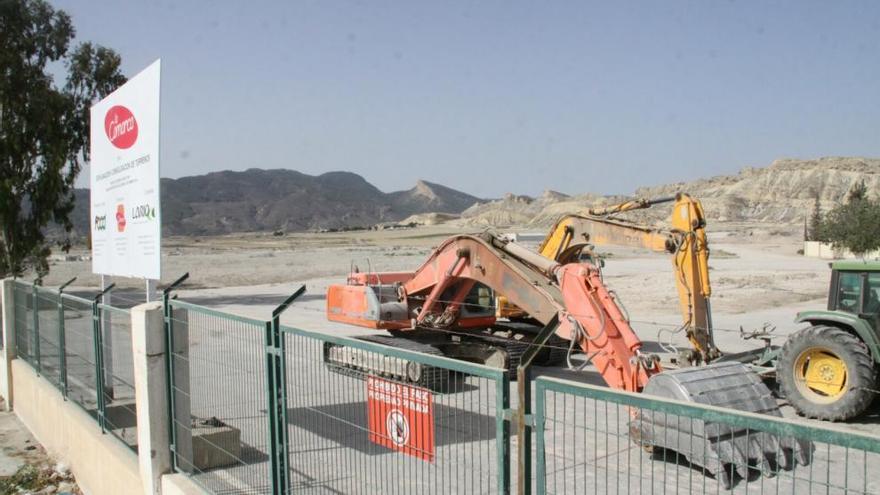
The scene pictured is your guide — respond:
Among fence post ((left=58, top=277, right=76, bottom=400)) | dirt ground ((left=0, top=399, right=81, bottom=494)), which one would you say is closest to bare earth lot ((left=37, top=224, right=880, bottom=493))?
fence post ((left=58, top=277, right=76, bottom=400))

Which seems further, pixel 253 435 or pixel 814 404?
pixel 814 404

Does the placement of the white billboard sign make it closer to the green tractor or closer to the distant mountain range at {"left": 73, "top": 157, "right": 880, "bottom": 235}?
the green tractor

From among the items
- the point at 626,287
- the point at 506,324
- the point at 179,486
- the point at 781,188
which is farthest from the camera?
the point at 781,188

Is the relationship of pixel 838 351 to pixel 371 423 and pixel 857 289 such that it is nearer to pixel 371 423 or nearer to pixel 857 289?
pixel 857 289

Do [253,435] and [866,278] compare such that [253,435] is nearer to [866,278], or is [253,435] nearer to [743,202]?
[866,278]

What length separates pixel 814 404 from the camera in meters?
9.35

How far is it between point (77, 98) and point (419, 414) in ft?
82.3

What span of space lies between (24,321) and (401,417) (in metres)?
9.66

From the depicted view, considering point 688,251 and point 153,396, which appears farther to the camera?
point 688,251

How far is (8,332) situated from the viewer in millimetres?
12508

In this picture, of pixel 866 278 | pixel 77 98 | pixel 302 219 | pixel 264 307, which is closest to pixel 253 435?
pixel 866 278

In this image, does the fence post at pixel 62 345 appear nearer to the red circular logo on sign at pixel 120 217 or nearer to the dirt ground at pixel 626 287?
the red circular logo on sign at pixel 120 217

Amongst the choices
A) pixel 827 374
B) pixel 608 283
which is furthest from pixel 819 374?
pixel 608 283

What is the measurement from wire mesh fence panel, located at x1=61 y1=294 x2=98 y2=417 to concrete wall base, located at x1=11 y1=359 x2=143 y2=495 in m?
0.16
